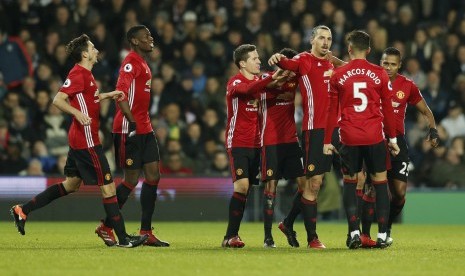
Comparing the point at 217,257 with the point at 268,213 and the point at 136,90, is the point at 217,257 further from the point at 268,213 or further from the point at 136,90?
the point at 136,90

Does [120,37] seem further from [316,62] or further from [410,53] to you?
[316,62]

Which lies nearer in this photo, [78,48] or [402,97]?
[78,48]

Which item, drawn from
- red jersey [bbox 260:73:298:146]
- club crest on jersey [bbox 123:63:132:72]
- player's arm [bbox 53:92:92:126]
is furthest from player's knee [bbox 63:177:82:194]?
red jersey [bbox 260:73:298:146]

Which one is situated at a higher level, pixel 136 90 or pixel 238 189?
pixel 136 90

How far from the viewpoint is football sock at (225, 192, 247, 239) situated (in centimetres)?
1225

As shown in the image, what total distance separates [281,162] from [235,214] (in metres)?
0.75

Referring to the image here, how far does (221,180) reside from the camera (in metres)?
19.2

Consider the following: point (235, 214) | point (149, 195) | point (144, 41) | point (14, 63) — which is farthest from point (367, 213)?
point (14, 63)

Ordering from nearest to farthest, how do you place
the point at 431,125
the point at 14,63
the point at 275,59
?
the point at 275,59, the point at 431,125, the point at 14,63

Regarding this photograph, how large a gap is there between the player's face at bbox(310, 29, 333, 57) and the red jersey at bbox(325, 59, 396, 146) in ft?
1.38

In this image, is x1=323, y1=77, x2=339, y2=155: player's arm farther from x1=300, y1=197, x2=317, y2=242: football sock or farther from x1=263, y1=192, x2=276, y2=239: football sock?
x1=263, y1=192, x2=276, y2=239: football sock

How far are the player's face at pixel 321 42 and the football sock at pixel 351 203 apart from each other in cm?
138

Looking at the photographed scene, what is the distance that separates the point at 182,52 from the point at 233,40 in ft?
3.23

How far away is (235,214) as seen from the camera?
12.3 metres
